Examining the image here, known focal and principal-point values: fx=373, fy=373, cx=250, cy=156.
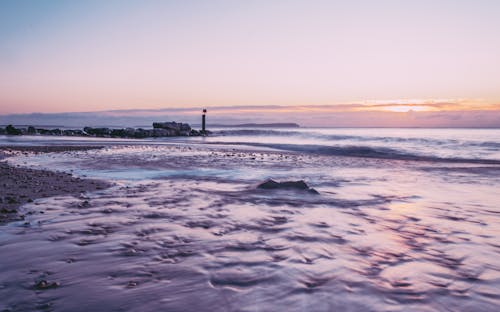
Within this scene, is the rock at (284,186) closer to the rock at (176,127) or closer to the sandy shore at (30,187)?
the sandy shore at (30,187)

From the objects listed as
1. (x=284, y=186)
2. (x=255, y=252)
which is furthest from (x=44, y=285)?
(x=284, y=186)

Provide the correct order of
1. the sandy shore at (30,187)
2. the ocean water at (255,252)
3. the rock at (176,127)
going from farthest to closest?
the rock at (176,127)
the sandy shore at (30,187)
the ocean water at (255,252)

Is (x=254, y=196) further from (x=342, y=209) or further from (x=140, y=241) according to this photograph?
(x=140, y=241)

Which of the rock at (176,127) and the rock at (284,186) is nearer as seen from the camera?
the rock at (284,186)

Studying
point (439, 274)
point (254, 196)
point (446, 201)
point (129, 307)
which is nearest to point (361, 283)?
point (439, 274)

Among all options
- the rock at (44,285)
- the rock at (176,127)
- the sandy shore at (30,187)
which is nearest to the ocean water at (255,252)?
the rock at (44,285)

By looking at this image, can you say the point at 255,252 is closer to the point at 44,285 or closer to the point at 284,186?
the point at 44,285

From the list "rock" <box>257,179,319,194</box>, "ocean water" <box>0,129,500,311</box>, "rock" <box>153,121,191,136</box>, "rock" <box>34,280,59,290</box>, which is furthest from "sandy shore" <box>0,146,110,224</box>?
"rock" <box>153,121,191,136</box>

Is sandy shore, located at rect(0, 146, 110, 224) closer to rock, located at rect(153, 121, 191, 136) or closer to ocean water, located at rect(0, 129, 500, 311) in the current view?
ocean water, located at rect(0, 129, 500, 311)

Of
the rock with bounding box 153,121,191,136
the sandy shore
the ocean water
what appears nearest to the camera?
the ocean water

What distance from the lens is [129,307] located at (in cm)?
256

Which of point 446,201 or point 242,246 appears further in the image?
point 446,201

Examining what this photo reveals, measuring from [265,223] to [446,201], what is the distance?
12.7ft

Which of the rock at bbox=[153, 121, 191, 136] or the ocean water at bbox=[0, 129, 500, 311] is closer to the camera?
the ocean water at bbox=[0, 129, 500, 311]
